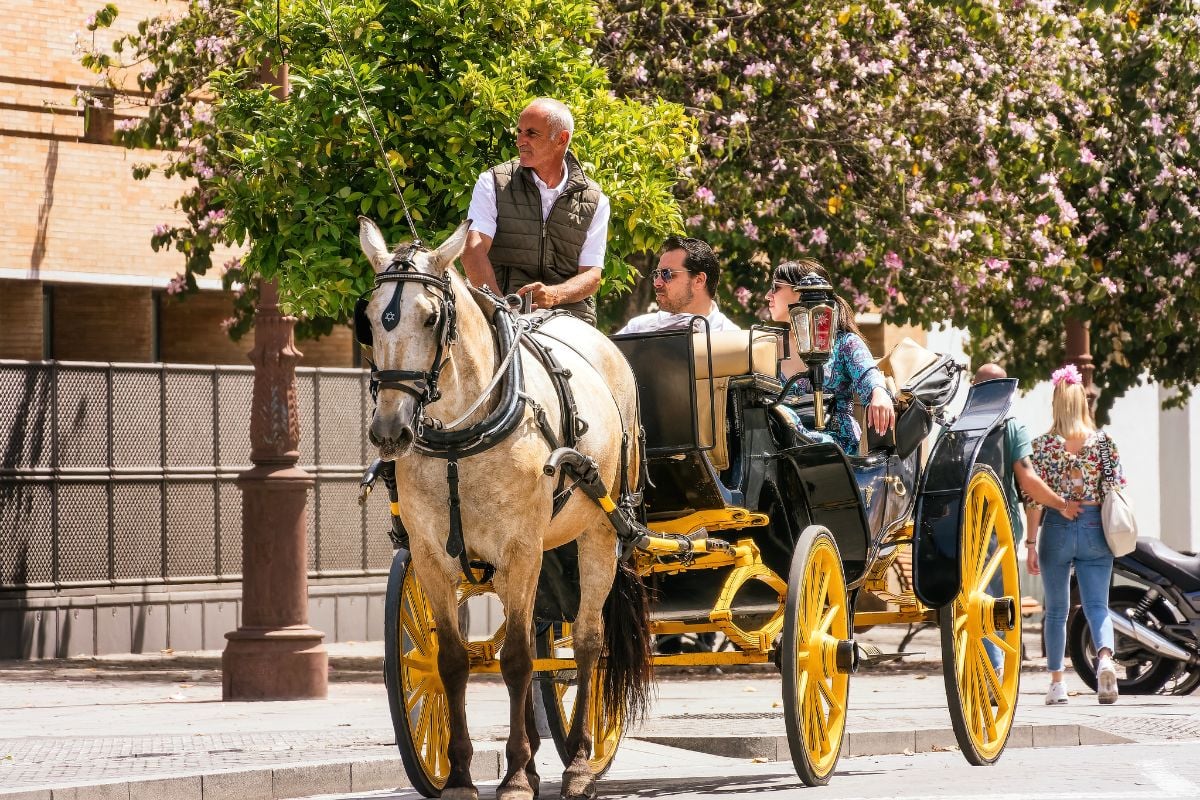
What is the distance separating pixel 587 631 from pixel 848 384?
79.5 inches

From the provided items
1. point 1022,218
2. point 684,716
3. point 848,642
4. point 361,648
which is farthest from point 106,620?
point 848,642

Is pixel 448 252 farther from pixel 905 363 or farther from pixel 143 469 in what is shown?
pixel 143 469

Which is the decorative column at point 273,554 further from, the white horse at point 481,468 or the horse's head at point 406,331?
the horse's head at point 406,331

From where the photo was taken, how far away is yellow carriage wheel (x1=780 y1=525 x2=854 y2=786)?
26.1 ft

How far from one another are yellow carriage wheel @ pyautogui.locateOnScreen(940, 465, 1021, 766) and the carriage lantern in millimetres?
986

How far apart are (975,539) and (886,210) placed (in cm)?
654

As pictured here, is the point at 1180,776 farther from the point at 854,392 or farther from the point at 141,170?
the point at 141,170

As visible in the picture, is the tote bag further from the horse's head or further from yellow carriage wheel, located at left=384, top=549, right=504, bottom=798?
the horse's head

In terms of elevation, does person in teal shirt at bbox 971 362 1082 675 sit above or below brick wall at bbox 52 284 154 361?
below

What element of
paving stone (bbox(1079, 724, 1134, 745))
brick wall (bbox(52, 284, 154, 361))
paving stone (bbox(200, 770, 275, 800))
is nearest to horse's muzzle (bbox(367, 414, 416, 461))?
paving stone (bbox(200, 770, 275, 800))

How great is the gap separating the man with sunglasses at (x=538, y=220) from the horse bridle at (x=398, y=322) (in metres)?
1.31

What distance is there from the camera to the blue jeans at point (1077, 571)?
12.6m

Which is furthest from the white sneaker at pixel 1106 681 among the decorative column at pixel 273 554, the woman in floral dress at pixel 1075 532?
the decorative column at pixel 273 554

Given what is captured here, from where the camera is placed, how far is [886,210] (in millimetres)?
15766
